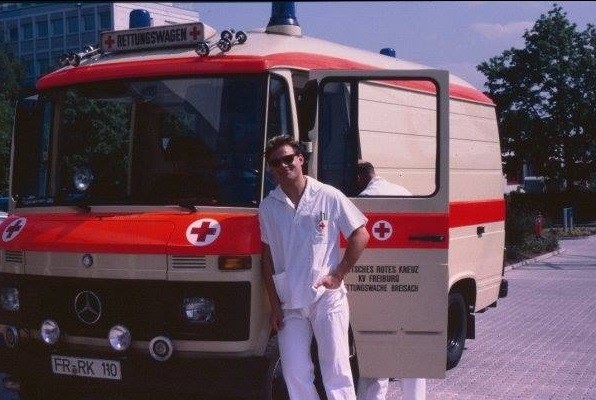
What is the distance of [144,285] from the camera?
592 centimetres

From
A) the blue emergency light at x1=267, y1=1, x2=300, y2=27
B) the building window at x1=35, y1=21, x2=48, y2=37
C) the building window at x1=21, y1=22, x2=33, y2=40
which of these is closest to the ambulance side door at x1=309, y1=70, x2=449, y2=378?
the blue emergency light at x1=267, y1=1, x2=300, y2=27

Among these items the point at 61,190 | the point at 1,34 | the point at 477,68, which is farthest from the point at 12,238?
the point at 1,34

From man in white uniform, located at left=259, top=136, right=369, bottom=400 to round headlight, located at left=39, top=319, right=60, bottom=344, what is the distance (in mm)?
1576

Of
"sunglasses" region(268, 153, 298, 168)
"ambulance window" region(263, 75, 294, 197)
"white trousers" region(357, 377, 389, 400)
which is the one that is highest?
"ambulance window" region(263, 75, 294, 197)

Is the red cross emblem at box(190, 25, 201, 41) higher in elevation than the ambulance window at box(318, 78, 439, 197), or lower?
higher

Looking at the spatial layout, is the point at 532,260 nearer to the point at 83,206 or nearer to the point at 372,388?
the point at 372,388

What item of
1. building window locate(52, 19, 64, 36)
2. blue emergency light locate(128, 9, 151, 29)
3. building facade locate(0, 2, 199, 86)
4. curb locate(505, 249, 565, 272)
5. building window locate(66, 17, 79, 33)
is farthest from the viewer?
building window locate(52, 19, 64, 36)

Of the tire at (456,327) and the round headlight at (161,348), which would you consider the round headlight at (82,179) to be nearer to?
the round headlight at (161,348)

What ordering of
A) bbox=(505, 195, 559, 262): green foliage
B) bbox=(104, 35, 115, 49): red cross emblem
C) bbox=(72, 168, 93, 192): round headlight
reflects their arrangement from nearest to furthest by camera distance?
bbox=(72, 168, 93, 192): round headlight, bbox=(104, 35, 115, 49): red cross emblem, bbox=(505, 195, 559, 262): green foliage

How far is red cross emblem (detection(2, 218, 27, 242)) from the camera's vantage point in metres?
6.46

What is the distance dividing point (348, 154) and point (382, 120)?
0.84 metres

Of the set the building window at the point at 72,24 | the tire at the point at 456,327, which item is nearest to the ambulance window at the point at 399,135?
the tire at the point at 456,327

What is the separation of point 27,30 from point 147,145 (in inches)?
3321

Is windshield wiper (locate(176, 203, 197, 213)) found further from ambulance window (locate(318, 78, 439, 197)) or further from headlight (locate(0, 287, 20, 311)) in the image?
headlight (locate(0, 287, 20, 311))
